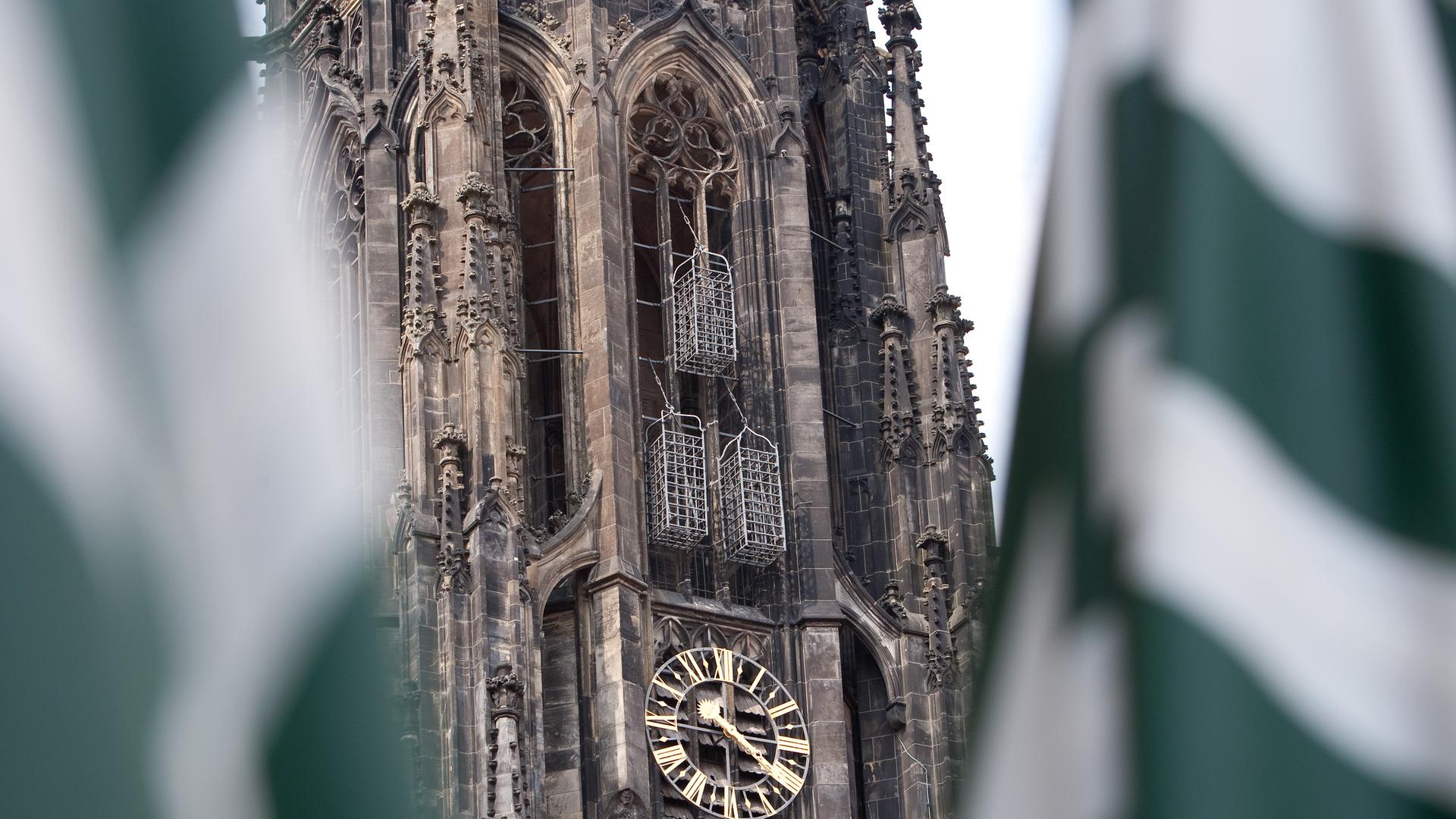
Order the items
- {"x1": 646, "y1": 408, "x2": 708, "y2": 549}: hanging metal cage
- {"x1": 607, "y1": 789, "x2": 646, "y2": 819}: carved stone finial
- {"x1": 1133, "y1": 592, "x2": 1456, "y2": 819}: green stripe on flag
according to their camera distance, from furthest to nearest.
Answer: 1. {"x1": 646, "y1": 408, "x2": 708, "y2": 549}: hanging metal cage
2. {"x1": 607, "y1": 789, "x2": 646, "y2": 819}: carved stone finial
3. {"x1": 1133, "y1": 592, "x2": 1456, "y2": 819}: green stripe on flag

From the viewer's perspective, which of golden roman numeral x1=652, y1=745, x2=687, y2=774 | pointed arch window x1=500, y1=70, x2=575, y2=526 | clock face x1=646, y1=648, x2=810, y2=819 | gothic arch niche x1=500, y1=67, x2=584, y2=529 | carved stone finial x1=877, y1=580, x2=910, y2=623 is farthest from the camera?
carved stone finial x1=877, y1=580, x2=910, y2=623

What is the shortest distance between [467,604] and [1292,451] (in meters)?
38.1

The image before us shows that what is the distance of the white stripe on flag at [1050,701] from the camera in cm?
346

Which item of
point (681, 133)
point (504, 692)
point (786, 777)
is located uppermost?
point (681, 133)

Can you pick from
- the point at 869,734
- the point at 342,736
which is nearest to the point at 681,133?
the point at 869,734

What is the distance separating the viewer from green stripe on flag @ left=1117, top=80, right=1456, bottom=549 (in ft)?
11.4

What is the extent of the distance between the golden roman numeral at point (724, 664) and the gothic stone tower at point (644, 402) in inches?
1.6

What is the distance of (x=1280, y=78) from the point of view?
12.1 ft

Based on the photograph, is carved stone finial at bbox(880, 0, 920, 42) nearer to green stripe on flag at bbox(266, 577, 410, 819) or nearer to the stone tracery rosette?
the stone tracery rosette

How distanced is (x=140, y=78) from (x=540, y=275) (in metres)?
44.4

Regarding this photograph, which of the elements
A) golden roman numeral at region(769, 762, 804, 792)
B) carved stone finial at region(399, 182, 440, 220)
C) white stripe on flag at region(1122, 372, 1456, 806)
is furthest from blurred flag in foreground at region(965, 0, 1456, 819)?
carved stone finial at region(399, 182, 440, 220)

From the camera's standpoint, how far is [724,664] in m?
44.4

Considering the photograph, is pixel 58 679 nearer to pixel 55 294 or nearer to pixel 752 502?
pixel 55 294

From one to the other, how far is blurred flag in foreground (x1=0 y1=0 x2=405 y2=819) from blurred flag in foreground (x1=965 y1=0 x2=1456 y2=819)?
2.50 feet
